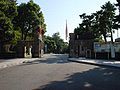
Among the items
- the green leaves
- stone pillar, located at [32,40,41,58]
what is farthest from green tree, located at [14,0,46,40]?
the green leaves

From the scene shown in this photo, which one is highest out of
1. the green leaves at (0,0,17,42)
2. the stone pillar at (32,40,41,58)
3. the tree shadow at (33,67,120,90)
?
the green leaves at (0,0,17,42)

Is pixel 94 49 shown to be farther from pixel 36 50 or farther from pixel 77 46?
pixel 77 46

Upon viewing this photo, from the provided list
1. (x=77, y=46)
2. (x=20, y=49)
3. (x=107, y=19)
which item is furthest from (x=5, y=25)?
(x=77, y=46)

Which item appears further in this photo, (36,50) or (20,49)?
(36,50)

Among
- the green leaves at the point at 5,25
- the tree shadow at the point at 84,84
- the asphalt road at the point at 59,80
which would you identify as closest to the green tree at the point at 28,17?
the green leaves at the point at 5,25

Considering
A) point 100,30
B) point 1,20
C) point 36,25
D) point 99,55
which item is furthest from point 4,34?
point 100,30

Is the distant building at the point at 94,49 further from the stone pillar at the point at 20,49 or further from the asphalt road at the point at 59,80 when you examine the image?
the asphalt road at the point at 59,80

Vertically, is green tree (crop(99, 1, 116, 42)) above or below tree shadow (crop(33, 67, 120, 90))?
above

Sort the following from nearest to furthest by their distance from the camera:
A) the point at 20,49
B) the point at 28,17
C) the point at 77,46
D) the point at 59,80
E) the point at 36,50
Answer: the point at 59,80, the point at 20,49, the point at 36,50, the point at 28,17, the point at 77,46

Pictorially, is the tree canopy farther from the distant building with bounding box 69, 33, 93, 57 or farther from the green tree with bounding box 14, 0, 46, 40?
the green tree with bounding box 14, 0, 46, 40

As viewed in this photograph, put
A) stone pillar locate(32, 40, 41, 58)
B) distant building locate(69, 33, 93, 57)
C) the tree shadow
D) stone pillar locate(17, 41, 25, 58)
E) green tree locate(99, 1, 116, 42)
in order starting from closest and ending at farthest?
the tree shadow, stone pillar locate(17, 41, 25, 58), stone pillar locate(32, 40, 41, 58), green tree locate(99, 1, 116, 42), distant building locate(69, 33, 93, 57)

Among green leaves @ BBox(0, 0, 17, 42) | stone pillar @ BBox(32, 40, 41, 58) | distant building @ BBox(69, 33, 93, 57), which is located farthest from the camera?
distant building @ BBox(69, 33, 93, 57)

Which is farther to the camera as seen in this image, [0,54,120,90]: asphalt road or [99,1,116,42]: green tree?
[99,1,116,42]: green tree

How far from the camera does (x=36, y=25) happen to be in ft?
252
